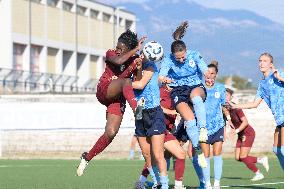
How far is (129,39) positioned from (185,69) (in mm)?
1306

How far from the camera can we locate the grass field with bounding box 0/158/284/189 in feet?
58.1

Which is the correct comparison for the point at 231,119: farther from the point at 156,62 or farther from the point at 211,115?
the point at 156,62

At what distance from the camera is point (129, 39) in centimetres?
1524

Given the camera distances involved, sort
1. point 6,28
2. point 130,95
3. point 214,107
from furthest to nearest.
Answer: point 6,28 < point 214,107 < point 130,95

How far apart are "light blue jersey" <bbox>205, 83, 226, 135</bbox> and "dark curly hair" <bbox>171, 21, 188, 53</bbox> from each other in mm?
1859

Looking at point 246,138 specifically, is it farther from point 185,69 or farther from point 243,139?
point 185,69

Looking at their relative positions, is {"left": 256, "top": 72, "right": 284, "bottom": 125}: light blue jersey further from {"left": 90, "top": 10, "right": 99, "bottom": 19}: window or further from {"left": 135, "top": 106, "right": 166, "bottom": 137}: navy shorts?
{"left": 90, "top": 10, "right": 99, "bottom": 19}: window

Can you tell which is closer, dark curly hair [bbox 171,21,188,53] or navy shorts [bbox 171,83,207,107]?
dark curly hair [bbox 171,21,188,53]

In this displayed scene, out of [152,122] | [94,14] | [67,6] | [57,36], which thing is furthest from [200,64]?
[94,14]

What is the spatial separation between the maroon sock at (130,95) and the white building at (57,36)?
45281mm

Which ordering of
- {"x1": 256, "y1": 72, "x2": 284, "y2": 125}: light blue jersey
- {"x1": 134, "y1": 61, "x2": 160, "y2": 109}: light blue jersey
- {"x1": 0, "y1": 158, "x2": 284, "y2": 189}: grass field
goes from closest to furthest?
{"x1": 134, "y1": 61, "x2": 160, "y2": 109}: light blue jersey < {"x1": 256, "y1": 72, "x2": 284, "y2": 125}: light blue jersey < {"x1": 0, "y1": 158, "x2": 284, "y2": 189}: grass field

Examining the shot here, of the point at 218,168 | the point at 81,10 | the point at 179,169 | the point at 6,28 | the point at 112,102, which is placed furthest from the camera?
the point at 81,10

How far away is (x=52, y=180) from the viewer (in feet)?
63.4

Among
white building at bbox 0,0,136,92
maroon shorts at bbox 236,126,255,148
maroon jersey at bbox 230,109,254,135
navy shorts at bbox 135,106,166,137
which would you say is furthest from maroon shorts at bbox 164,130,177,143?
white building at bbox 0,0,136,92
